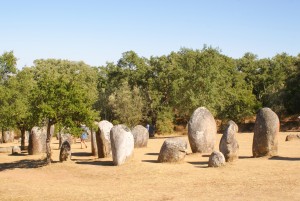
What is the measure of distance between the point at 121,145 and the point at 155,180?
427cm

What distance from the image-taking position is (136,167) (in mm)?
19141

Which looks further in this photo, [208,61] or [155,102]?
[155,102]

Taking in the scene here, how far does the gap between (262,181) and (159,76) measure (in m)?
38.5

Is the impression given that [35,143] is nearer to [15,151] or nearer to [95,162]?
[15,151]

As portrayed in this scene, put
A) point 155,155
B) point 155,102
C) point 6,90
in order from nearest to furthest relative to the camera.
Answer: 1. point 155,155
2. point 6,90
3. point 155,102

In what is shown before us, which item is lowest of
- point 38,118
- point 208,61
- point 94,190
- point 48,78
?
point 94,190

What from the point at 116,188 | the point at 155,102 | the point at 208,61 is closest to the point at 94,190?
the point at 116,188

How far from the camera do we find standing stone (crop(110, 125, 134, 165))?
2033 centimetres

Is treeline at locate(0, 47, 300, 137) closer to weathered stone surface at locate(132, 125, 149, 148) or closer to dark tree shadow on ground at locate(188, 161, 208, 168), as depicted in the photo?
weathered stone surface at locate(132, 125, 149, 148)

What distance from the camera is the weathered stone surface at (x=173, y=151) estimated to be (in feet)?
66.9

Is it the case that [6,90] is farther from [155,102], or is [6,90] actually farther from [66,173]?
[155,102]

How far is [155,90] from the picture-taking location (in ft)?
174

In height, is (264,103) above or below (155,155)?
above

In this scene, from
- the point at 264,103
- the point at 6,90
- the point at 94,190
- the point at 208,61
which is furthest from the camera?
the point at 264,103
